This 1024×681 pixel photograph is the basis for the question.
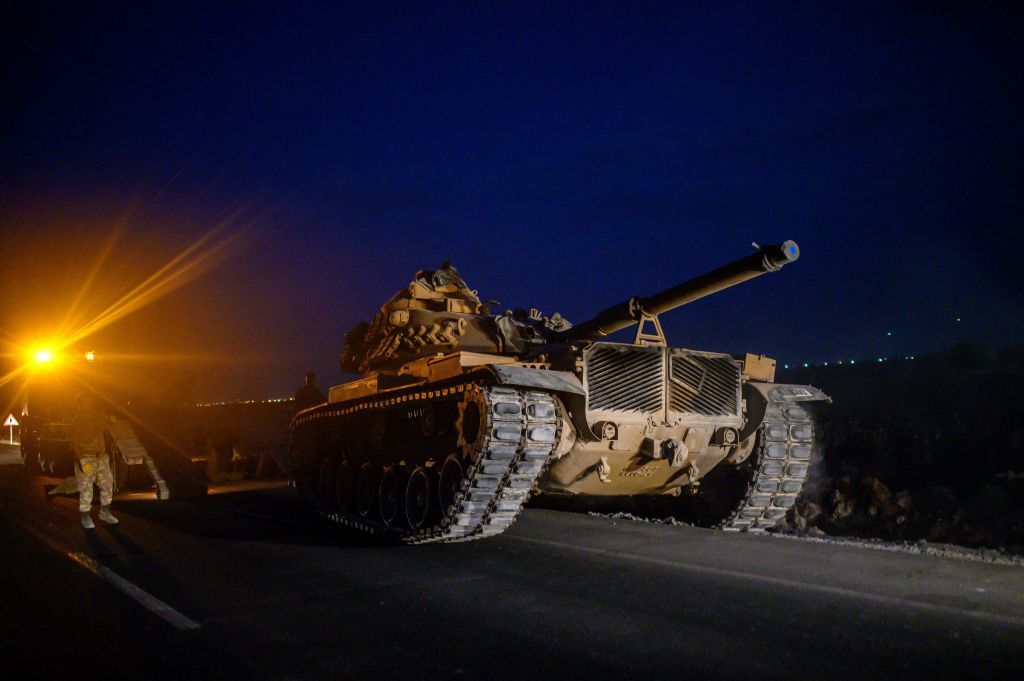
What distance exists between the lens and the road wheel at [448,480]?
939 cm

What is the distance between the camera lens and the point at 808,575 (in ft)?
23.3

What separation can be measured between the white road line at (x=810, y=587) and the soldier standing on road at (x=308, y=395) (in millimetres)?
8792

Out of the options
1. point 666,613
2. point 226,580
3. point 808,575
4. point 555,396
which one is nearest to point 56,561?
point 226,580

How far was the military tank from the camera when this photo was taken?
29.0 feet

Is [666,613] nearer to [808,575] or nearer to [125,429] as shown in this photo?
[808,575]

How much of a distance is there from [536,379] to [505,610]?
136 inches

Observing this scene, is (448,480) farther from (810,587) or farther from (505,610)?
(810,587)

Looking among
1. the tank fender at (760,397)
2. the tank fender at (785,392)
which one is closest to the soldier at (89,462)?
the tank fender at (760,397)

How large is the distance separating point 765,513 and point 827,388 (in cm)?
2472

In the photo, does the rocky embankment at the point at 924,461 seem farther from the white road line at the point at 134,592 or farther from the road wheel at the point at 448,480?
the white road line at the point at 134,592

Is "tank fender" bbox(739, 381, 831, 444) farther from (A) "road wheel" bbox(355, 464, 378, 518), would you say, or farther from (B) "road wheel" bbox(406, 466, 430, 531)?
(A) "road wheel" bbox(355, 464, 378, 518)

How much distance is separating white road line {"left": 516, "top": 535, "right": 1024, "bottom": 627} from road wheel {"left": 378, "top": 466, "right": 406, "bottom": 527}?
2579 millimetres

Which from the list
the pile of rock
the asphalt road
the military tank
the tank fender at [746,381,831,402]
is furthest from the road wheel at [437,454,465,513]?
the pile of rock

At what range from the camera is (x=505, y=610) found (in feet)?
19.3
